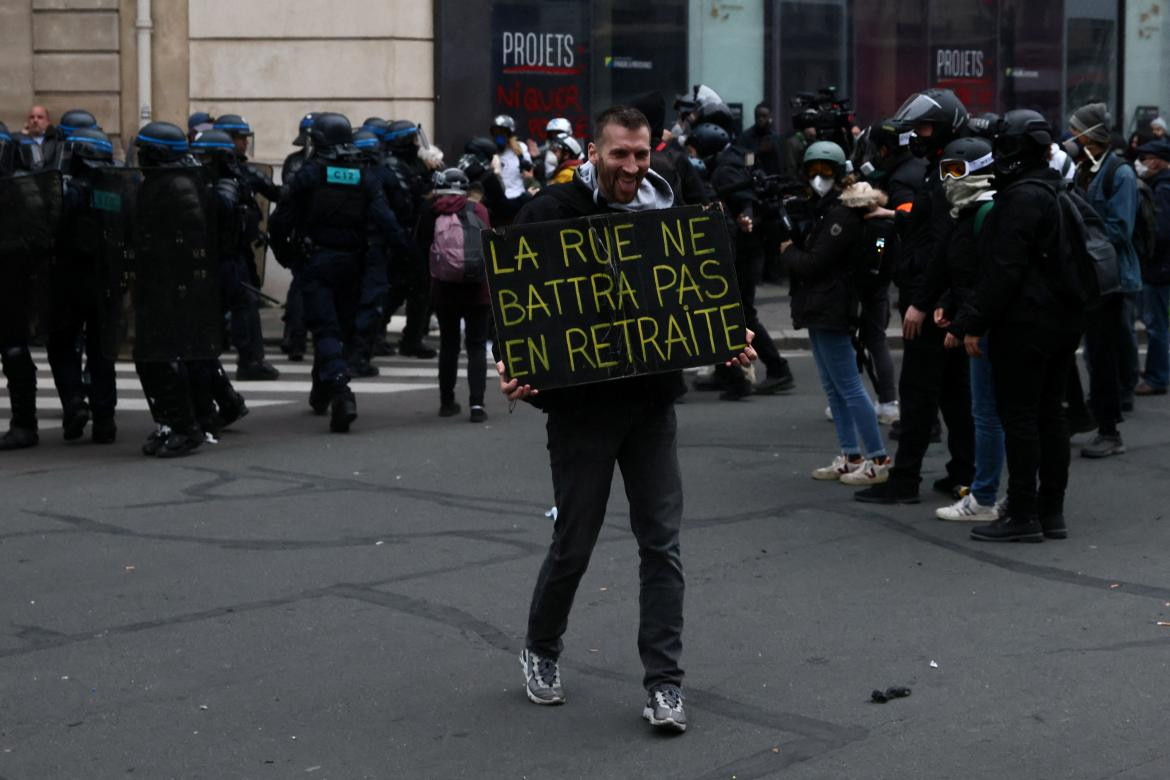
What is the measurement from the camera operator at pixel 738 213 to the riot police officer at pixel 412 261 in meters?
2.18

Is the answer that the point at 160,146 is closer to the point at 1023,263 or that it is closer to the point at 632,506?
the point at 1023,263

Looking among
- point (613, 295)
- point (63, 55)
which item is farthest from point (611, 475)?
point (63, 55)

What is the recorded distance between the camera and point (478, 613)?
22.4 feet

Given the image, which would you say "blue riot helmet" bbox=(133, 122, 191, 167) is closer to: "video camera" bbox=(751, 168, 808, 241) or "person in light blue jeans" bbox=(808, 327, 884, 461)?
"video camera" bbox=(751, 168, 808, 241)

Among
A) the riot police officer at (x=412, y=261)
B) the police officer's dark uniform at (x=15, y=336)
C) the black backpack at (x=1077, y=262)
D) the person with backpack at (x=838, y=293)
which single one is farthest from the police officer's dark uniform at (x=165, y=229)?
the black backpack at (x=1077, y=262)

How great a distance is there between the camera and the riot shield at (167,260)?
1036 centimetres

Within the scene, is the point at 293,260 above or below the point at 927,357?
above

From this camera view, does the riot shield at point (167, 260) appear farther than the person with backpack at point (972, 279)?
Yes

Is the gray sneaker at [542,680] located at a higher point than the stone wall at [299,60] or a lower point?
lower

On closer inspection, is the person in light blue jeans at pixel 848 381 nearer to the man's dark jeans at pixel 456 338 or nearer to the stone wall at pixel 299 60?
the man's dark jeans at pixel 456 338

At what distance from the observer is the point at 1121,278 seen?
11.4 m

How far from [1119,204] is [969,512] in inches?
138

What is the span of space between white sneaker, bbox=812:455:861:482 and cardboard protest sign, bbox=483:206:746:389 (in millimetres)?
4063

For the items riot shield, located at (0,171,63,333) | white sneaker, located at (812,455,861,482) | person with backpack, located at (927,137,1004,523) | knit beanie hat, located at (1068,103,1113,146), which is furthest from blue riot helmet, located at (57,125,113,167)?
knit beanie hat, located at (1068,103,1113,146)
